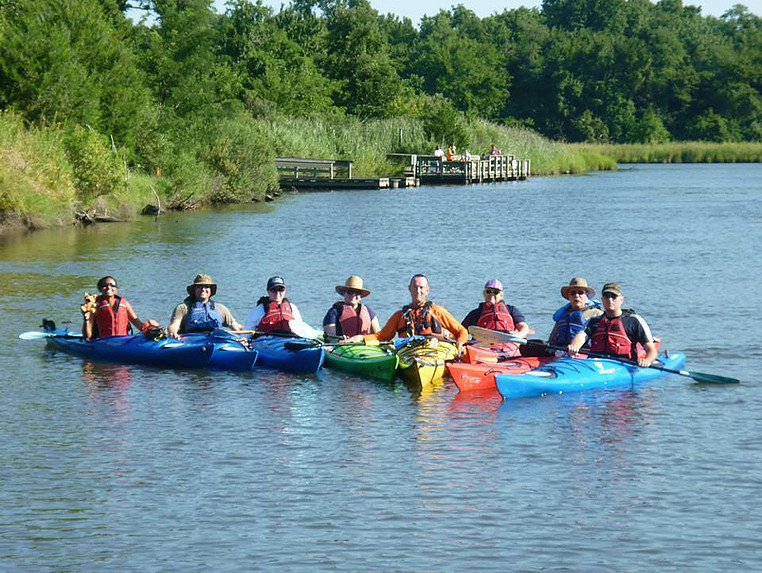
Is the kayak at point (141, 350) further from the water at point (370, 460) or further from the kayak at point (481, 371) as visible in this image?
the kayak at point (481, 371)

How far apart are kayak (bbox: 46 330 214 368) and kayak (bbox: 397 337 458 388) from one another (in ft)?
8.30

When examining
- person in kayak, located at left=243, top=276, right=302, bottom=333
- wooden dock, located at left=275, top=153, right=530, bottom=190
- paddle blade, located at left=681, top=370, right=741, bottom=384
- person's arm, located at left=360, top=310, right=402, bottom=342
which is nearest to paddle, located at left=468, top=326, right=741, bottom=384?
paddle blade, located at left=681, top=370, right=741, bottom=384

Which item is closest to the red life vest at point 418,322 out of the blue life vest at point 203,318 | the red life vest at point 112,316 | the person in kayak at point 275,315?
the person in kayak at point 275,315

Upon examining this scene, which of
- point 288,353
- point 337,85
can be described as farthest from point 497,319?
point 337,85

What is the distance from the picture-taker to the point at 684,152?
96.9m

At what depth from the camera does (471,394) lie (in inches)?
615

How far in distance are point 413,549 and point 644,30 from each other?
4469 inches

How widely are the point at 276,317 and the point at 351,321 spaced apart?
991mm

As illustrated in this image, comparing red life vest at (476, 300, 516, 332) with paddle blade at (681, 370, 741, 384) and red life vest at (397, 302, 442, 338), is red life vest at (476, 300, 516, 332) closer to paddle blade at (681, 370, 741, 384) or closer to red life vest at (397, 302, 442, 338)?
red life vest at (397, 302, 442, 338)

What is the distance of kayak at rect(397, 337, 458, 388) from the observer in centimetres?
1570

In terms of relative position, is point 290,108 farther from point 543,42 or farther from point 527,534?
point 527,534

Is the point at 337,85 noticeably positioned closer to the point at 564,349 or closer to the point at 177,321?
the point at 177,321

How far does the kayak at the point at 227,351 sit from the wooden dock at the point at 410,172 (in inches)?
1652

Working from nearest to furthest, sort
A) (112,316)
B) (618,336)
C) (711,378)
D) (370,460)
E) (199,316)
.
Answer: (370,460)
(618,336)
(711,378)
(199,316)
(112,316)
